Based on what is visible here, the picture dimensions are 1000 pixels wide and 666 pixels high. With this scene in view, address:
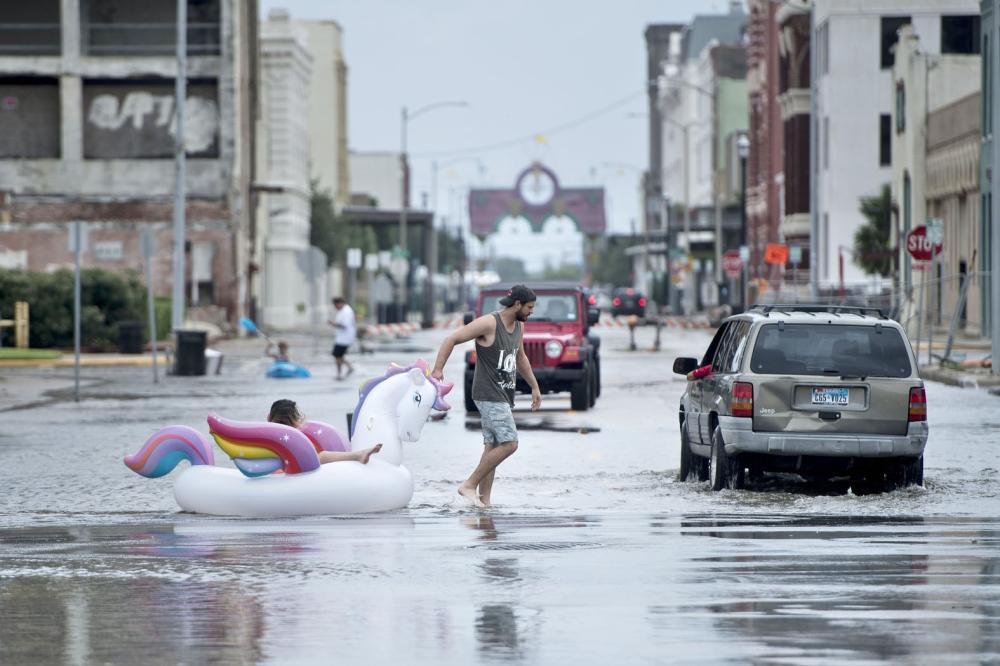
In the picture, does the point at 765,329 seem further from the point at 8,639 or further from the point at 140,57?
the point at 140,57

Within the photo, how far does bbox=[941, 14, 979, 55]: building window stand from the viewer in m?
72.2

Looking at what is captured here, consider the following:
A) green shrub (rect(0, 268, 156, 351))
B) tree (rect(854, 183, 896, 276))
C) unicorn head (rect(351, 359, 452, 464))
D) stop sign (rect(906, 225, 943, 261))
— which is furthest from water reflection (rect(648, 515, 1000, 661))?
tree (rect(854, 183, 896, 276))

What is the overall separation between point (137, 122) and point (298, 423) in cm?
5586

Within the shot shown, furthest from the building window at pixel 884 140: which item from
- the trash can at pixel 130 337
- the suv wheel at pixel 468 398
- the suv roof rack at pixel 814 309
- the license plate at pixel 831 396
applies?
the license plate at pixel 831 396

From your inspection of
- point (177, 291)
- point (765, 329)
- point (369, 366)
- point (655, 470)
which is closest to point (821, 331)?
point (765, 329)

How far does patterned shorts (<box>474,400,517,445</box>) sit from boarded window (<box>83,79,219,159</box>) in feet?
180

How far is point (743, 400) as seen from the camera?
49.9 feet

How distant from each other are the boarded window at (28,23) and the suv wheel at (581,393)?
48276 millimetres

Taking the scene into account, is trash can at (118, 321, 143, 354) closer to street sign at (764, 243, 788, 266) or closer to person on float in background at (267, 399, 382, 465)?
street sign at (764, 243, 788, 266)

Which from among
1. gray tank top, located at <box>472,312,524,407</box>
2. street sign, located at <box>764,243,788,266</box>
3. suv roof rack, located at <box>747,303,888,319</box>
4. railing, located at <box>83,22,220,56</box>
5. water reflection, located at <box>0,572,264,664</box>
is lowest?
water reflection, located at <box>0,572,264,664</box>

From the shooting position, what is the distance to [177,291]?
4666 cm

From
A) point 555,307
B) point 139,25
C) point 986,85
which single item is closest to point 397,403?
point 555,307

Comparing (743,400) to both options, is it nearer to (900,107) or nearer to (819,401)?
(819,401)

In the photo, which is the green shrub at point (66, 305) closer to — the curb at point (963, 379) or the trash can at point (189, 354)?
the trash can at point (189, 354)
